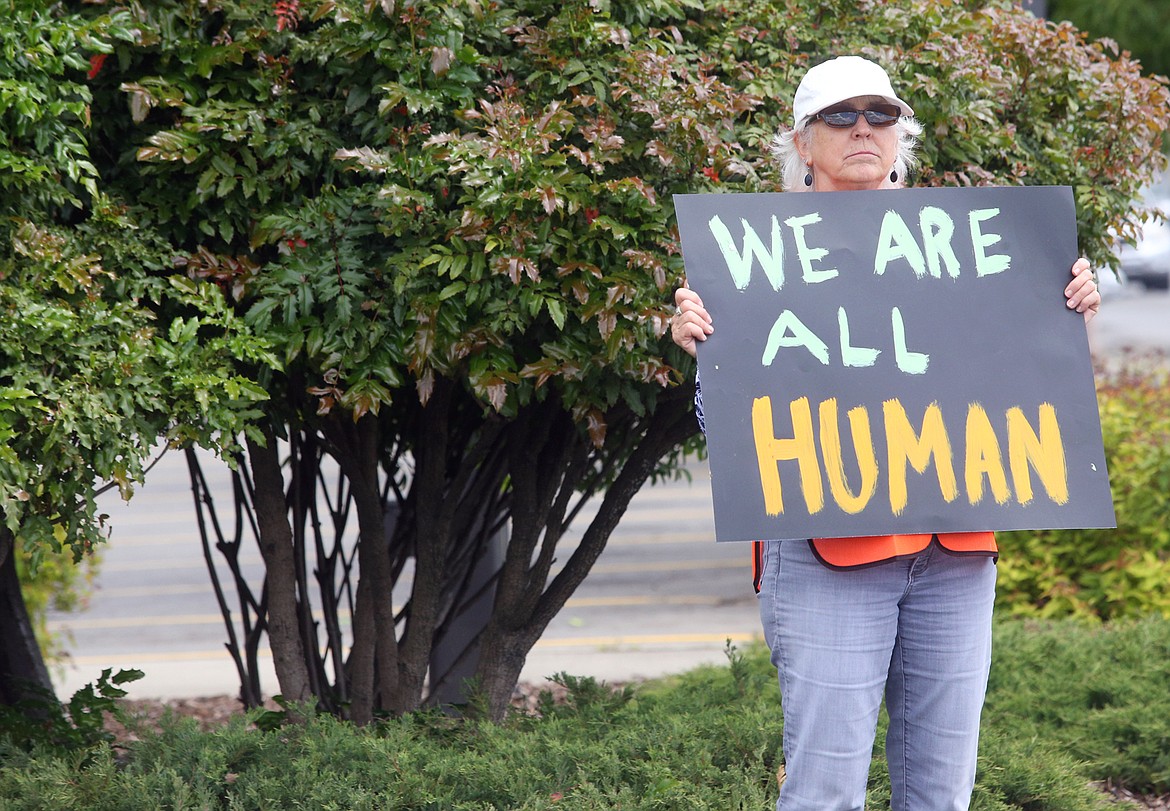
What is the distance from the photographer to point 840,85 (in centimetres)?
229

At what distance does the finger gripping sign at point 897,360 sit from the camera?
2311 millimetres

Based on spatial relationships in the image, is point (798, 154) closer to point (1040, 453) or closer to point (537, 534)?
point (1040, 453)

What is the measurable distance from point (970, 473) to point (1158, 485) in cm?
399

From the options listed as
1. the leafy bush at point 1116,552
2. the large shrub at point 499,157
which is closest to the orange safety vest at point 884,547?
the large shrub at point 499,157

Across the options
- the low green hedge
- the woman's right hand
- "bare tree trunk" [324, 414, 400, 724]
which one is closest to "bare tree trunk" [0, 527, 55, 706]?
the low green hedge

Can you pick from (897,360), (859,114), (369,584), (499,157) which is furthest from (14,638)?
(859,114)

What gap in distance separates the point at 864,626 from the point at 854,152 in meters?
0.87

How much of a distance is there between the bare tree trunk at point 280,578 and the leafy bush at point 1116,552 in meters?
3.65

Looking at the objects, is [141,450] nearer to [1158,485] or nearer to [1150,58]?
[1158,485]

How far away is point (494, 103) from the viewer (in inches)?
124

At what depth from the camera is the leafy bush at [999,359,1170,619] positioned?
A: 5.77 meters

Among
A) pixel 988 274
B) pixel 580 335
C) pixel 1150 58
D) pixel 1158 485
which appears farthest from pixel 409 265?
pixel 1150 58

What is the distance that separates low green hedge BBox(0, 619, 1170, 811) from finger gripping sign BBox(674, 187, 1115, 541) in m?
1.10

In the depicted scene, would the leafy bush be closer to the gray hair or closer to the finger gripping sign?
the finger gripping sign
